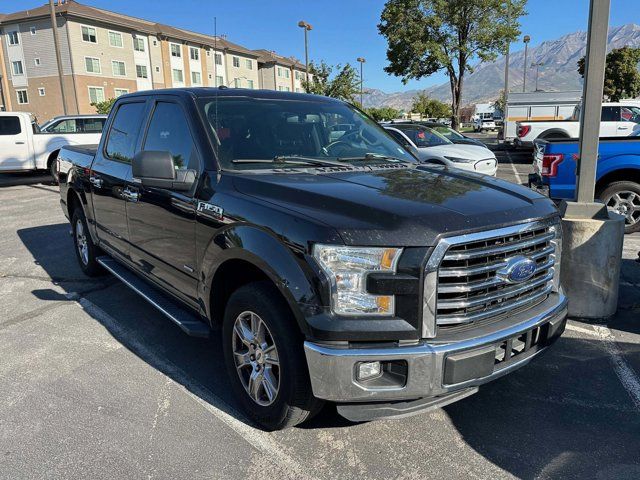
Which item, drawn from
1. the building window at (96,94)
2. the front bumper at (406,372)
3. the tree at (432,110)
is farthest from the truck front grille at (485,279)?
the tree at (432,110)

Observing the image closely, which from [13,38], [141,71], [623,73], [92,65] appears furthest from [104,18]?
[623,73]

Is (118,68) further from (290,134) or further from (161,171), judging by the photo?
(161,171)

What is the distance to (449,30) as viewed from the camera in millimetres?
24641

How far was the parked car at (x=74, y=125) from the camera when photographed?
15.5m

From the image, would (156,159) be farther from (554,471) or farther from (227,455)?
(554,471)

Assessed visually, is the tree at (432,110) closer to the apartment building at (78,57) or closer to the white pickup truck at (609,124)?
the apartment building at (78,57)

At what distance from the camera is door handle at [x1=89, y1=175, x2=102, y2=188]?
4.86 meters

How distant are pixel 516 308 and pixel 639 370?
1.61 meters

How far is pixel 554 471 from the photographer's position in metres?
2.60

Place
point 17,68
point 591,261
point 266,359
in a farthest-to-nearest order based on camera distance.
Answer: point 17,68, point 591,261, point 266,359

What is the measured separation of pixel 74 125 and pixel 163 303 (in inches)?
551

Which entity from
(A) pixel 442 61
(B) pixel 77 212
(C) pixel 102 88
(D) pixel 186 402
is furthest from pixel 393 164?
(C) pixel 102 88

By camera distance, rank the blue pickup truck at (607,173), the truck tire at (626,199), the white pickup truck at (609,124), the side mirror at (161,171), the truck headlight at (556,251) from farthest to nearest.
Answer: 1. the white pickup truck at (609,124)
2. the truck tire at (626,199)
3. the blue pickup truck at (607,173)
4. the side mirror at (161,171)
5. the truck headlight at (556,251)

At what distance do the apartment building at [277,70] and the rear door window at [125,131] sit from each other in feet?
203
